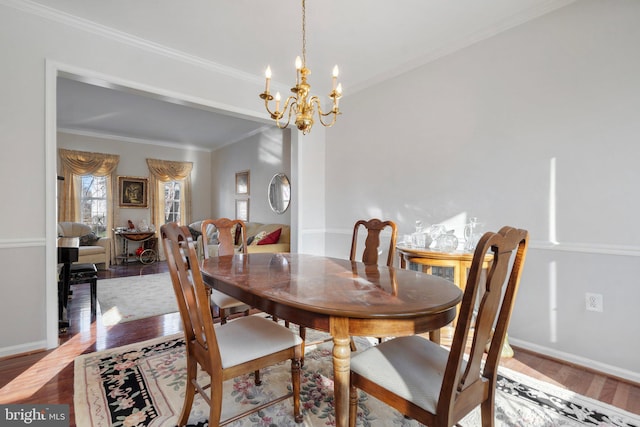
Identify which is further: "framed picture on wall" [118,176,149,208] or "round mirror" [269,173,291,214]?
"framed picture on wall" [118,176,149,208]

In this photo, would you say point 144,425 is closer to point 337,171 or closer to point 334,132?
point 337,171

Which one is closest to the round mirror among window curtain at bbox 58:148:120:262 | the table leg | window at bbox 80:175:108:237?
window curtain at bbox 58:148:120:262

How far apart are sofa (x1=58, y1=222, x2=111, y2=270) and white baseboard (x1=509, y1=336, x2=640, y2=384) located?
253 inches

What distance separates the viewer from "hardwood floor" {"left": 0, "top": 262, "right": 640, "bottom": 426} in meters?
1.87

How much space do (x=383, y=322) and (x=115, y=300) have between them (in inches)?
155

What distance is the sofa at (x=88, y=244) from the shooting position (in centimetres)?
556

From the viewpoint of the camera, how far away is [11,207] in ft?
8.01

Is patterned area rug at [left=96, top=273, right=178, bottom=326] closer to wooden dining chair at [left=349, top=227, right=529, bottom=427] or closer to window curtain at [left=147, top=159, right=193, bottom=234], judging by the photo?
window curtain at [left=147, top=159, right=193, bottom=234]

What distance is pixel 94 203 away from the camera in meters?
6.55

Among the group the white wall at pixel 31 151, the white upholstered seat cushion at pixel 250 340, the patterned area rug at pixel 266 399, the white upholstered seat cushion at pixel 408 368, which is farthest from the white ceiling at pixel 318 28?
the patterned area rug at pixel 266 399

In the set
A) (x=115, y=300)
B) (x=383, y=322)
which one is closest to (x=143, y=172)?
(x=115, y=300)

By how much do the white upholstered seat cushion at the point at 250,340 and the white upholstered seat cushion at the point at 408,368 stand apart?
1.30ft

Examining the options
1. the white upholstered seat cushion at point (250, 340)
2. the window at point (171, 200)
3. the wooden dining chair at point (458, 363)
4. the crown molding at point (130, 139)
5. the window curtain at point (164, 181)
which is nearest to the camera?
the wooden dining chair at point (458, 363)

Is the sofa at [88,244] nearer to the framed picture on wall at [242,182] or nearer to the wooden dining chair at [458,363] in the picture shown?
the framed picture on wall at [242,182]
